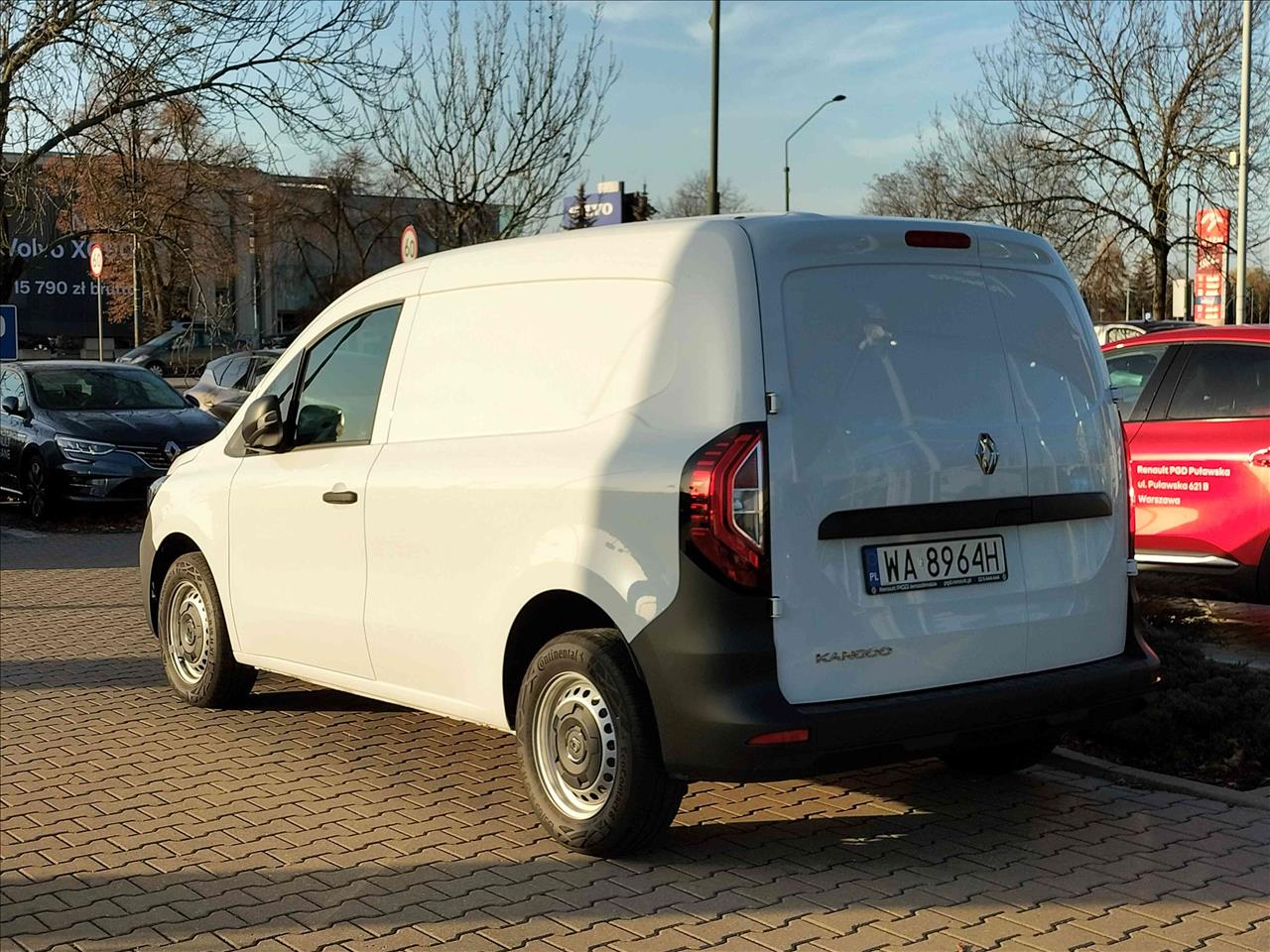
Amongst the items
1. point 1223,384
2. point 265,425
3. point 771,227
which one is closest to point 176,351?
point 1223,384

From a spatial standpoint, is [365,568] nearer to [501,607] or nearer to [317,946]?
[501,607]

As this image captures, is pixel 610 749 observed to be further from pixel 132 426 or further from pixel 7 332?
pixel 7 332

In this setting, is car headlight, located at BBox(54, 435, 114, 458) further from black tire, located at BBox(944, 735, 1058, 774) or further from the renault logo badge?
the renault logo badge

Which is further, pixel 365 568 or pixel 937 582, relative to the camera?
pixel 365 568

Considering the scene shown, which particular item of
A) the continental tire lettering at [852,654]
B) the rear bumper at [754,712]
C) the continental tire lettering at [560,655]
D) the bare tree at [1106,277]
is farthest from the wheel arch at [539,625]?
the bare tree at [1106,277]

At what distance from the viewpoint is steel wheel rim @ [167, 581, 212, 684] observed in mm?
7469

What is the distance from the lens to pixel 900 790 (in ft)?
19.5

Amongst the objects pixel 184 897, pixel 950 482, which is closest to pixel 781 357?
pixel 950 482

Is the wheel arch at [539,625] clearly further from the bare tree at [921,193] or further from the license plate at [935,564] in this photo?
the bare tree at [921,193]

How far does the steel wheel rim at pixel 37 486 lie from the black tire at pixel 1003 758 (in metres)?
12.4

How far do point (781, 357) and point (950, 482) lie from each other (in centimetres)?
68

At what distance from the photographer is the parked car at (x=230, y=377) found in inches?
1014

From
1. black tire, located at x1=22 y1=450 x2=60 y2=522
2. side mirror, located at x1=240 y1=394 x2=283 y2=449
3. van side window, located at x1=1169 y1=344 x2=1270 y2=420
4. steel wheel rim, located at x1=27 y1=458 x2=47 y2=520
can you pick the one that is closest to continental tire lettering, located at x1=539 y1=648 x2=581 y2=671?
side mirror, located at x1=240 y1=394 x2=283 y2=449

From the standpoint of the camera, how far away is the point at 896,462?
482 centimetres
